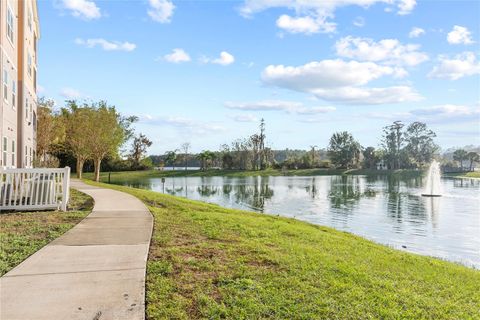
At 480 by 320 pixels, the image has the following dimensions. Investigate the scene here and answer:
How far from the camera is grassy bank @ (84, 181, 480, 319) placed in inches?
159

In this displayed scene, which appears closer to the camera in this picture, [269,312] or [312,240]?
[269,312]

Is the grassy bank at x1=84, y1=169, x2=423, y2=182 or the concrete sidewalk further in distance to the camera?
the grassy bank at x1=84, y1=169, x2=423, y2=182

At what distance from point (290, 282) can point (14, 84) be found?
15.4m

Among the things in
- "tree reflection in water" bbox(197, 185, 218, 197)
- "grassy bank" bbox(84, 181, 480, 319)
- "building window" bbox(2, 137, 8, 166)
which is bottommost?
"tree reflection in water" bbox(197, 185, 218, 197)

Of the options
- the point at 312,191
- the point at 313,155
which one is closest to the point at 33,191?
the point at 312,191

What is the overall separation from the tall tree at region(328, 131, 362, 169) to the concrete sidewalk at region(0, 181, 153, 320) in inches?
3327

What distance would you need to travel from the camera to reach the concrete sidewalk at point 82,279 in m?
3.77

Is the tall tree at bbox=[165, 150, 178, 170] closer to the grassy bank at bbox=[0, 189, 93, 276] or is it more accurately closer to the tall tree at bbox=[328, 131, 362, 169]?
the tall tree at bbox=[328, 131, 362, 169]

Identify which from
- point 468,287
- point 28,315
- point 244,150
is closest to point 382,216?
point 468,287

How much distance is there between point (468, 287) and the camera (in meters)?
5.87

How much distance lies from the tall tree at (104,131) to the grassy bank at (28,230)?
20.3 m

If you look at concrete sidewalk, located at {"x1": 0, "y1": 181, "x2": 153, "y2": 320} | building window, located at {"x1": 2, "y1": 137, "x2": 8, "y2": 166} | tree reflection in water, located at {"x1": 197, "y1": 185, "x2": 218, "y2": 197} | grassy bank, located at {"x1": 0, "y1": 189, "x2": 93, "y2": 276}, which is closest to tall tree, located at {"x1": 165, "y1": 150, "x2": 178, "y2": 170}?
tree reflection in water, located at {"x1": 197, "y1": 185, "x2": 218, "y2": 197}

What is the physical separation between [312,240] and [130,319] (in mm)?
5244

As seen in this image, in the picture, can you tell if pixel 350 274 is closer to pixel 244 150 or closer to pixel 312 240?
pixel 312 240
